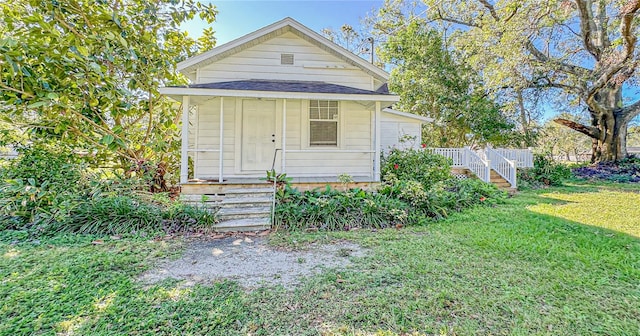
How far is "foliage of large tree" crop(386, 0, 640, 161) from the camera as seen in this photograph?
1094 cm

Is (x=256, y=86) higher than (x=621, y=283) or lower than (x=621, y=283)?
higher

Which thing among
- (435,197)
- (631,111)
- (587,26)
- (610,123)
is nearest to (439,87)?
(587,26)

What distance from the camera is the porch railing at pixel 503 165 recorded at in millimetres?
9695

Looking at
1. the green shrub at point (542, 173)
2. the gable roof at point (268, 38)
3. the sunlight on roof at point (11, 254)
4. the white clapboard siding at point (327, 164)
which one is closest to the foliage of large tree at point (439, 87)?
the green shrub at point (542, 173)

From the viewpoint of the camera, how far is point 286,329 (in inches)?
84.7

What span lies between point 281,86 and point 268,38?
1.68m

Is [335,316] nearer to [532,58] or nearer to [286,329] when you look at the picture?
[286,329]

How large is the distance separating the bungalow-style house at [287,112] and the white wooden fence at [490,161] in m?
3.46

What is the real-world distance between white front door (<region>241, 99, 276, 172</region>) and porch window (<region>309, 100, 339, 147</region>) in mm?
1030

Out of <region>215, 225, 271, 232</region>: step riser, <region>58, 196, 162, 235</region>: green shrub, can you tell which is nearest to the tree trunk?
<region>215, 225, 271, 232</region>: step riser

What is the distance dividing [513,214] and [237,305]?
6042mm

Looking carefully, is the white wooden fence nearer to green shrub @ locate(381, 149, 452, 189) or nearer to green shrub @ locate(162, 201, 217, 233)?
green shrub @ locate(381, 149, 452, 189)

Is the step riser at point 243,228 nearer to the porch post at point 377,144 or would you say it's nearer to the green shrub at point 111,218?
the green shrub at point 111,218

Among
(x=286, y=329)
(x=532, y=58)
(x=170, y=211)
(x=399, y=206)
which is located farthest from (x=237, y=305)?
(x=532, y=58)
